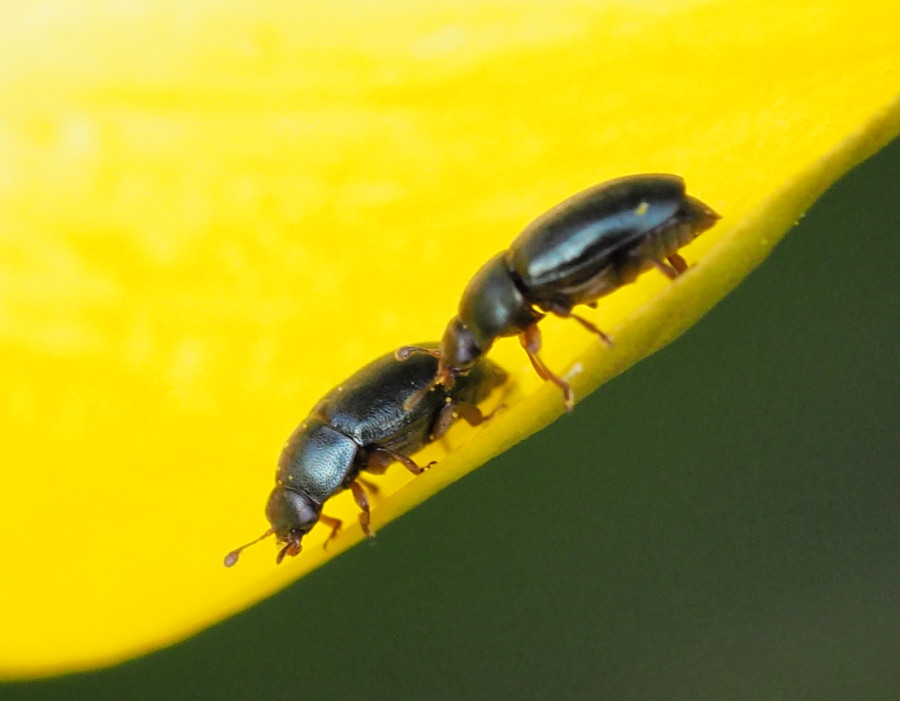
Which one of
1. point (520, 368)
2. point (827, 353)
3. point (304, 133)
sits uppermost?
point (304, 133)

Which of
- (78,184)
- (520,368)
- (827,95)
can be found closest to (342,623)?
(520,368)

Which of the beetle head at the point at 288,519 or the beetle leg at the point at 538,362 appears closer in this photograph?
the beetle leg at the point at 538,362

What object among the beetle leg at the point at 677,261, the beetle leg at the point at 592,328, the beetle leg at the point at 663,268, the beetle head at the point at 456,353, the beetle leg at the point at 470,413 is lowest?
the beetle leg at the point at 592,328

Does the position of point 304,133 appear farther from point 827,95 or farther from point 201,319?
point 827,95

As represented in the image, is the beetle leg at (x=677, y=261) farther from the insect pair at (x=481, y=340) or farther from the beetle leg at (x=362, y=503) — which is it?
the beetle leg at (x=362, y=503)

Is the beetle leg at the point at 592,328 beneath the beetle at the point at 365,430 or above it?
beneath

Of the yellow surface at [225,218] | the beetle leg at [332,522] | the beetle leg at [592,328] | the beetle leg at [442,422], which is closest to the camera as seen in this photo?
the beetle leg at [592,328]

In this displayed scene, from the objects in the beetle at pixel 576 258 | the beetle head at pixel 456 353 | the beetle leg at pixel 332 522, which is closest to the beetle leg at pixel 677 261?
the beetle at pixel 576 258

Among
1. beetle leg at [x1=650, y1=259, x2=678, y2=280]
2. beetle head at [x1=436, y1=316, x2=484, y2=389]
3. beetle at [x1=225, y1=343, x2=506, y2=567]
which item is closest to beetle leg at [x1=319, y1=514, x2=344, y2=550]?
beetle at [x1=225, y1=343, x2=506, y2=567]
